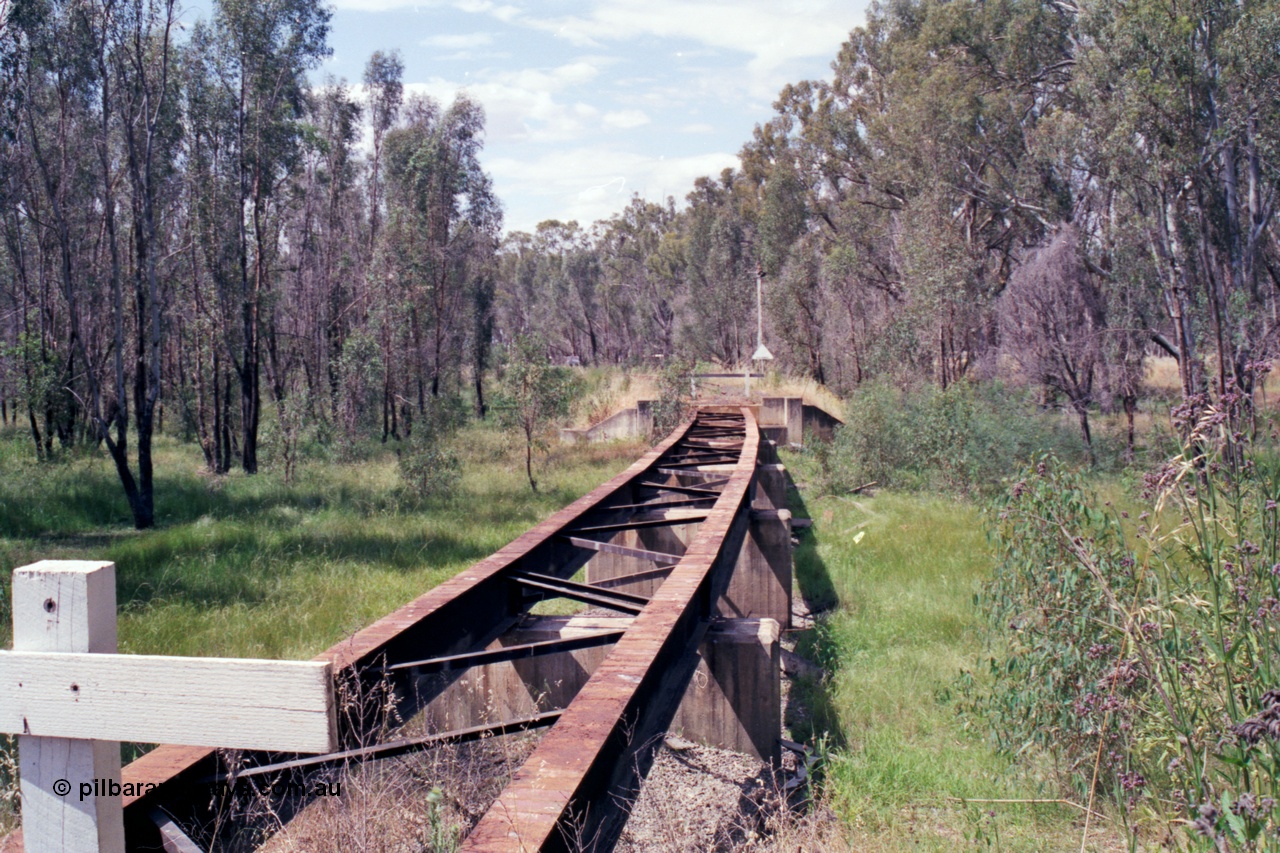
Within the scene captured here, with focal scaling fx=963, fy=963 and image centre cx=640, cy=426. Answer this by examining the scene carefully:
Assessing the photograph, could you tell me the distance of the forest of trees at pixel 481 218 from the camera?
16.4 m

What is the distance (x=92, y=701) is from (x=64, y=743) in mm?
137

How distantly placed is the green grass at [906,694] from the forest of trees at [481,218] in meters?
3.73

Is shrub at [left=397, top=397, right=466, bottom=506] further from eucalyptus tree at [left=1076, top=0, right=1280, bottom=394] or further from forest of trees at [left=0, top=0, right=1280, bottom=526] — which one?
eucalyptus tree at [left=1076, top=0, right=1280, bottom=394]

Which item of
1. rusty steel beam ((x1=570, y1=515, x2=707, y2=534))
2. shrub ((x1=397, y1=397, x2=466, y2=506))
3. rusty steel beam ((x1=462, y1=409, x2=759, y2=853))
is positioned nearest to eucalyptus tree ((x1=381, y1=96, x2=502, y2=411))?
shrub ((x1=397, y1=397, x2=466, y2=506))

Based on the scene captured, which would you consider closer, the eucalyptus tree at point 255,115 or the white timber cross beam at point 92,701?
the white timber cross beam at point 92,701

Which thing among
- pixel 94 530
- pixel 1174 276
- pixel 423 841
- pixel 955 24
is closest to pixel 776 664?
pixel 423 841

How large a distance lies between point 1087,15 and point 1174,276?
4.96 metres

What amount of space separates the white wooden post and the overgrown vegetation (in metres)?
2.46

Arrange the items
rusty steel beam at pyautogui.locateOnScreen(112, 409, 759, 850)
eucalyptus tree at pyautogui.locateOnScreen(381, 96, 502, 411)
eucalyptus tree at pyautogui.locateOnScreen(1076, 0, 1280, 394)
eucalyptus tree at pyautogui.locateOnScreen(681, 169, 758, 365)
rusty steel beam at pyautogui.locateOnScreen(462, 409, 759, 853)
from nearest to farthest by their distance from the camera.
A: rusty steel beam at pyautogui.locateOnScreen(462, 409, 759, 853)
rusty steel beam at pyautogui.locateOnScreen(112, 409, 759, 850)
eucalyptus tree at pyautogui.locateOnScreen(1076, 0, 1280, 394)
eucalyptus tree at pyautogui.locateOnScreen(381, 96, 502, 411)
eucalyptus tree at pyautogui.locateOnScreen(681, 169, 758, 365)

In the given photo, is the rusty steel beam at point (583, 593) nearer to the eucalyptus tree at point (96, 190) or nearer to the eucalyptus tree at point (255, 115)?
the eucalyptus tree at point (96, 190)

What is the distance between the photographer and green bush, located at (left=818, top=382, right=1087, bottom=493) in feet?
48.7

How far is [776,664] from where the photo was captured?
4836 mm

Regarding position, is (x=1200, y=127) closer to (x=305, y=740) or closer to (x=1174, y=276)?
(x=1174, y=276)

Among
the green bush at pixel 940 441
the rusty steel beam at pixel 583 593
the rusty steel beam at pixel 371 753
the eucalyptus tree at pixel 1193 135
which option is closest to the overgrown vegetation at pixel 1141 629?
the rusty steel beam at pixel 371 753
